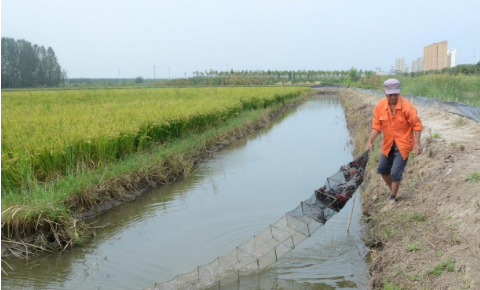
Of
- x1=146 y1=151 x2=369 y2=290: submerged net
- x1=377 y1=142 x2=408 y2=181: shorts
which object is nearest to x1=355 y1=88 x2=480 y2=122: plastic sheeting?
x1=377 y1=142 x2=408 y2=181: shorts

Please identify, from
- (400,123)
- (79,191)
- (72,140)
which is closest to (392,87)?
(400,123)

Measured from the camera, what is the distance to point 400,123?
13.8 ft

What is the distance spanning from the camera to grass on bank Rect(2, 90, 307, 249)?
4.43 m

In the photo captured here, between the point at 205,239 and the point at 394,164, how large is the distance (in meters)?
2.18

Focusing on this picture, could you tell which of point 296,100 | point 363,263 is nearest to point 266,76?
point 296,100

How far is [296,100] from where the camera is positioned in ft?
98.1

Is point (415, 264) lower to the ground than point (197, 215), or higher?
higher

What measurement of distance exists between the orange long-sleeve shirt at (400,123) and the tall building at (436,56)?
32.8 meters

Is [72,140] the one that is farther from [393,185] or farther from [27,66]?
[27,66]

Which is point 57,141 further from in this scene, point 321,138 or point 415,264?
point 321,138

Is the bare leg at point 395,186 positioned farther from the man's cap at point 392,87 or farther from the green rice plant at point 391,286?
the green rice plant at point 391,286

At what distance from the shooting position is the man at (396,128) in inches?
162

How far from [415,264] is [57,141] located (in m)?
4.57

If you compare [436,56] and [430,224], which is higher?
[436,56]
